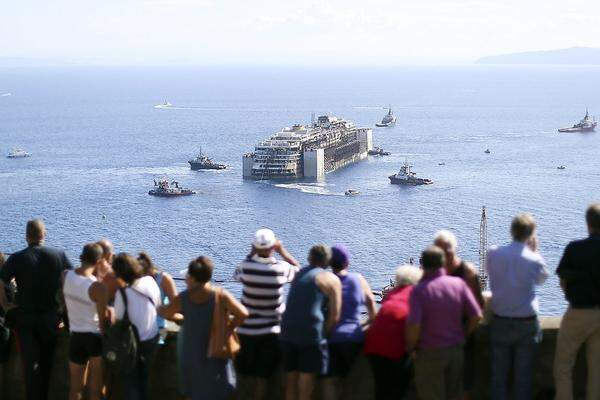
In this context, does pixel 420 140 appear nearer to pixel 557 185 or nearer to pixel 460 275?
pixel 557 185

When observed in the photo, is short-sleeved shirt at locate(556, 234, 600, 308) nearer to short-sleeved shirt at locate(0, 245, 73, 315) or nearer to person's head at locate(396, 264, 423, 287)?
person's head at locate(396, 264, 423, 287)

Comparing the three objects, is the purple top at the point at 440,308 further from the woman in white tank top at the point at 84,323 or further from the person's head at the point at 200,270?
the woman in white tank top at the point at 84,323

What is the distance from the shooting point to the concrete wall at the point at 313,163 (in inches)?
3984

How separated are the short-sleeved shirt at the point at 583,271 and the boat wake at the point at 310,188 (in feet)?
259

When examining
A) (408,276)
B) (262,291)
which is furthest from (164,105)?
(408,276)

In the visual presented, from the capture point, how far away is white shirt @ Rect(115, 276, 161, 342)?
6.65 meters

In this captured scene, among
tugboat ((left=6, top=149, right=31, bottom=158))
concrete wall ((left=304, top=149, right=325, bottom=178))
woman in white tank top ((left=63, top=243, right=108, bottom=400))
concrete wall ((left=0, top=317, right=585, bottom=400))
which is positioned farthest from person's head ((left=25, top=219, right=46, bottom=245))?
tugboat ((left=6, top=149, right=31, bottom=158))

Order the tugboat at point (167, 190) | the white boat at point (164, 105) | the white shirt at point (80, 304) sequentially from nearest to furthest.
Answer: the white shirt at point (80, 304), the tugboat at point (167, 190), the white boat at point (164, 105)

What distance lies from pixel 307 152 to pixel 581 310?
95229mm

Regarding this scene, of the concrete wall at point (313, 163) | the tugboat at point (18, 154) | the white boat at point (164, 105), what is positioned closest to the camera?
the concrete wall at point (313, 163)

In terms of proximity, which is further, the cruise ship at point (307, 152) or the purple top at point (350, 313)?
the cruise ship at point (307, 152)

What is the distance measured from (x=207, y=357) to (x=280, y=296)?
57 cm

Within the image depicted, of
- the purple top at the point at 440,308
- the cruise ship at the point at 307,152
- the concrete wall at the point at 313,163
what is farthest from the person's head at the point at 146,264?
the concrete wall at the point at 313,163

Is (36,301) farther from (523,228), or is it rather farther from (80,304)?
(523,228)
